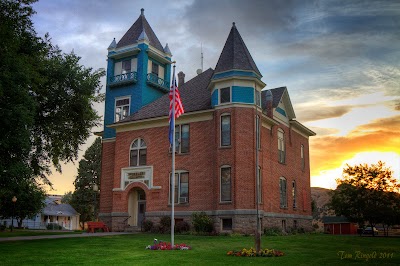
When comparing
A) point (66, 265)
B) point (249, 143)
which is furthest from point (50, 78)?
point (66, 265)

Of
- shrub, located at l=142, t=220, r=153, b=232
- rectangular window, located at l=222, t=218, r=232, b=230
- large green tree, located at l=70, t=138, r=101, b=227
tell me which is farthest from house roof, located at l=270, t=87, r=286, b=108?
large green tree, located at l=70, t=138, r=101, b=227

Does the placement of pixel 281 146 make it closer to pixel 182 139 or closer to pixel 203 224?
pixel 182 139

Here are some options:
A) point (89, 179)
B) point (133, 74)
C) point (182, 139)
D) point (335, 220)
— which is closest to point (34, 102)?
point (182, 139)

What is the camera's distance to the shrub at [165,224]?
32.2 metres

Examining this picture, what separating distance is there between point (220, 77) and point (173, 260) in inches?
764

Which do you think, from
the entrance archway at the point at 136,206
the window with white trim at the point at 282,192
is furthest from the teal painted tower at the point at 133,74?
the window with white trim at the point at 282,192

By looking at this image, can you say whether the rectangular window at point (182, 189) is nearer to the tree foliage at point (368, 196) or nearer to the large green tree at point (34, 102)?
the large green tree at point (34, 102)

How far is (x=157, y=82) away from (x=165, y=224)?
14690 mm

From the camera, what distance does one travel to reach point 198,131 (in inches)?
1330

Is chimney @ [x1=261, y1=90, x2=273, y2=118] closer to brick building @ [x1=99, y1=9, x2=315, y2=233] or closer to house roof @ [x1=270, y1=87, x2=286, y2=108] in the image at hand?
brick building @ [x1=99, y1=9, x2=315, y2=233]

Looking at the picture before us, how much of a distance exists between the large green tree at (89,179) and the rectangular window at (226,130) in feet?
122

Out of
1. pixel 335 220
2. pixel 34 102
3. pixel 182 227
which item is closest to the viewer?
pixel 34 102

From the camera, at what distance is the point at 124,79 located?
40.5 metres

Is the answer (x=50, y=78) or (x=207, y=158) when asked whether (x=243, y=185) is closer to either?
(x=207, y=158)
